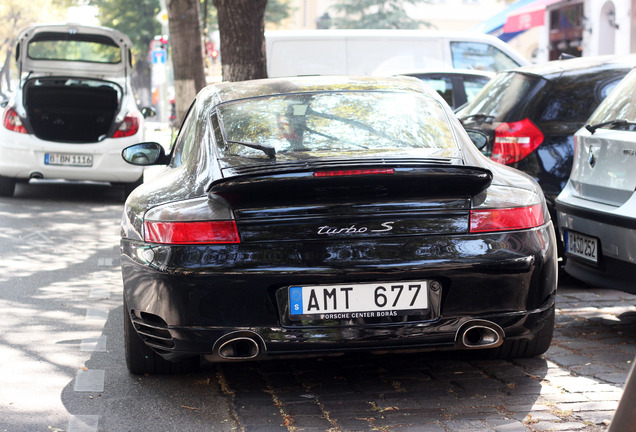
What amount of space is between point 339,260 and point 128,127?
906 cm

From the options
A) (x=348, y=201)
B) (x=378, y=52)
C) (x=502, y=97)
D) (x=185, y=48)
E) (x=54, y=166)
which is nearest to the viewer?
(x=348, y=201)

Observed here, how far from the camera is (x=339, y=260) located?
4.27 meters

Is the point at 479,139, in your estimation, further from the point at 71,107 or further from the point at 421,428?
the point at 71,107

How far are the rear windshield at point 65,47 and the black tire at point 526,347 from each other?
9717 mm

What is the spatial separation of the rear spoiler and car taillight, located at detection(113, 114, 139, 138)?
8743mm

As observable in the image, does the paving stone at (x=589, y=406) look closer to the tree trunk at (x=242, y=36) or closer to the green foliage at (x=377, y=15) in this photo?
the tree trunk at (x=242, y=36)

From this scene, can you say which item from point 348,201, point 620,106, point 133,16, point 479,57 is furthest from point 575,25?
point 133,16

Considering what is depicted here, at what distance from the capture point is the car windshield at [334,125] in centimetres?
483

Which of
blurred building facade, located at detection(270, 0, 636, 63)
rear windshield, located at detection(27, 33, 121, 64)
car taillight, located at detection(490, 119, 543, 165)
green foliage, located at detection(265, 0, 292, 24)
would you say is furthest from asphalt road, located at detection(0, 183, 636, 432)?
green foliage, located at detection(265, 0, 292, 24)

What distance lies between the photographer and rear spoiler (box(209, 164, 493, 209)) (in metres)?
4.27

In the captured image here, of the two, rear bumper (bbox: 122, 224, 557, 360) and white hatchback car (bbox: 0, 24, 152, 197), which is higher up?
rear bumper (bbox: 122, 224, 557, 360)

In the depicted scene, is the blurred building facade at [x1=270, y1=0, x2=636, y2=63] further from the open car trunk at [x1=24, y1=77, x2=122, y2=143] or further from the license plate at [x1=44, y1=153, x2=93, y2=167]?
the license plate at [x1=44, y1=153, x2=93, y2=167]

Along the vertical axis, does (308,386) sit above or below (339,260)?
below

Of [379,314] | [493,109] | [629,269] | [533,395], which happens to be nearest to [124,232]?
[379,314]
